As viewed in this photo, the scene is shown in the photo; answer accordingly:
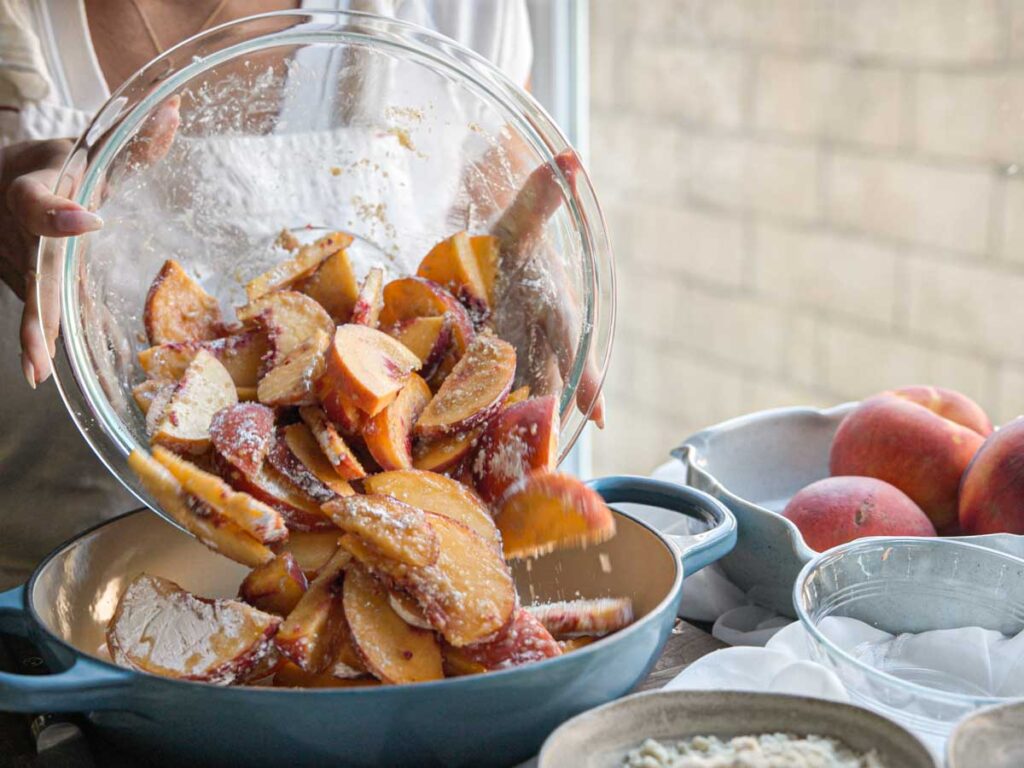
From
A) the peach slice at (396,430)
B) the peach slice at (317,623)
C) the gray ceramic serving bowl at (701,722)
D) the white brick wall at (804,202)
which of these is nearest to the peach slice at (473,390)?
the peach slice at (396,430)

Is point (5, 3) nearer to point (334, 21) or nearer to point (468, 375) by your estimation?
point (334, 21)

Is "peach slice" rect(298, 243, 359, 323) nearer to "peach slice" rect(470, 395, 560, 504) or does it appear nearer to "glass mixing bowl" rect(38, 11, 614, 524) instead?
"glass mixing bowl" rect(38, 11, 614, 524)

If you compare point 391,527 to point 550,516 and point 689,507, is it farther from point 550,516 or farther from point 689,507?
point 689,507

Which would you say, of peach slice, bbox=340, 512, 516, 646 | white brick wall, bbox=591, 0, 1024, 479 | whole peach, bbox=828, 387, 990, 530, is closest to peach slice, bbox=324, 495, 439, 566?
peach slice, bbox=340, 512, 516, 646

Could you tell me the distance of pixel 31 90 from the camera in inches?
37.4

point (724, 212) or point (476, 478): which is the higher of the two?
point (476, 478)

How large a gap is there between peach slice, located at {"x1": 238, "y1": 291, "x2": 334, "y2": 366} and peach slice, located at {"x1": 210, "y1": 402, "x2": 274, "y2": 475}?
0.22ft

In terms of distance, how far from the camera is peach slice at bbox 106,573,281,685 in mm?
553

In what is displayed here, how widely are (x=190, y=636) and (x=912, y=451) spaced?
49 centimetres

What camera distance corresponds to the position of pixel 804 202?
6.15 ft

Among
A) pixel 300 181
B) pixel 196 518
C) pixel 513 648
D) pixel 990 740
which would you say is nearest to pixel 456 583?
pixel 513 648

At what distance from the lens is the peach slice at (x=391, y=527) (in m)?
0.55

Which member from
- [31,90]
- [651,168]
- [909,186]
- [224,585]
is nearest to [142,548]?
[224,585]

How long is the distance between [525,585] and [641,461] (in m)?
1.56
